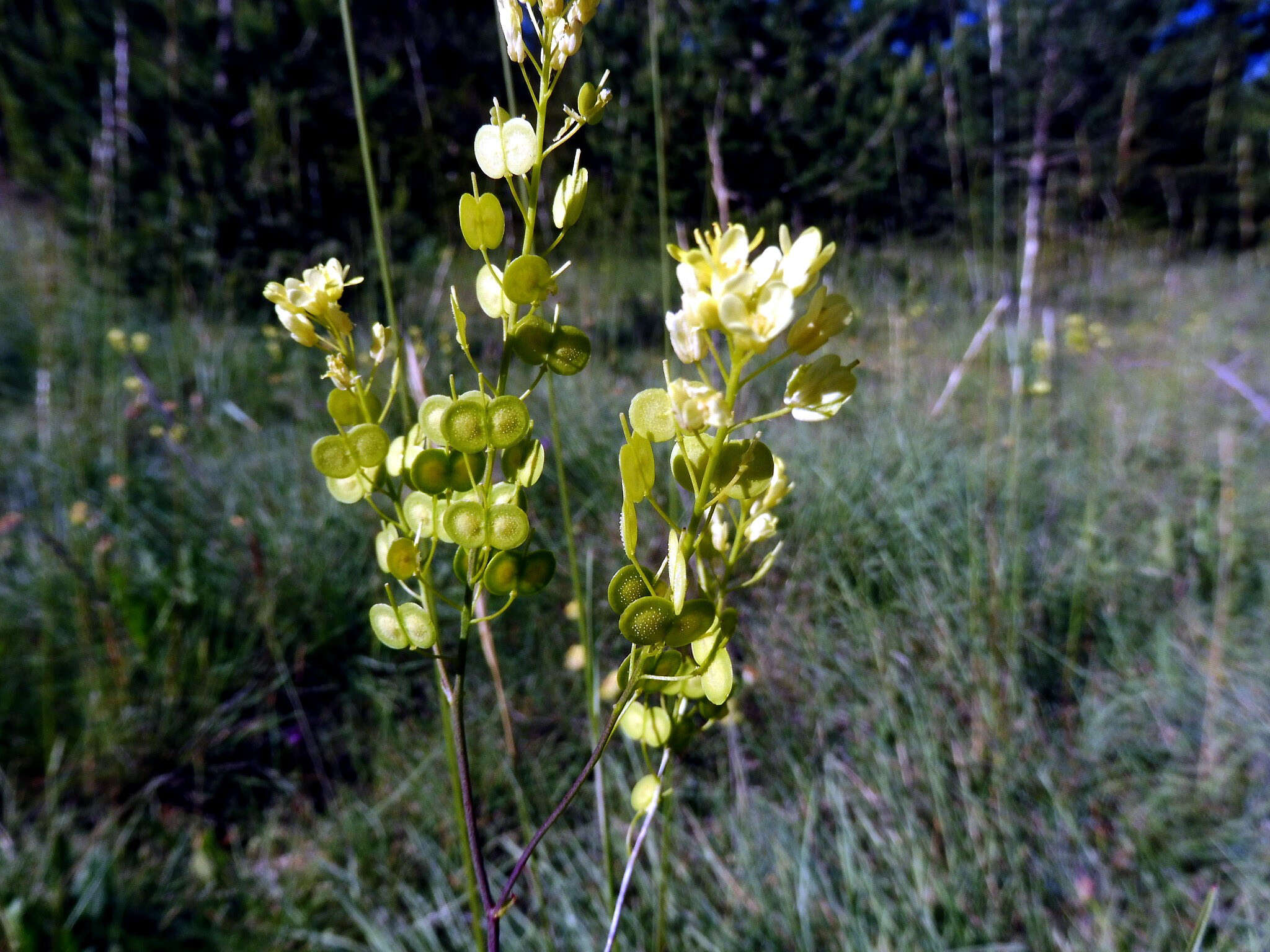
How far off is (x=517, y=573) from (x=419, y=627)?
0.14 feet

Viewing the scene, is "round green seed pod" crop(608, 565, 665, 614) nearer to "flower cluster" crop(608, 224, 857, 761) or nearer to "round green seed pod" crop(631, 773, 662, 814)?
"flower cluster" crop(608, 224, 857, 761)

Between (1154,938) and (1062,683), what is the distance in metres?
0.44

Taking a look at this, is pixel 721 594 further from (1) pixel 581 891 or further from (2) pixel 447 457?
(1) pixel 581 891

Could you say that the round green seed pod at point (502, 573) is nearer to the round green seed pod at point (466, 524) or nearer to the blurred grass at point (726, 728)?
the round green seed pod at point (466, 524)

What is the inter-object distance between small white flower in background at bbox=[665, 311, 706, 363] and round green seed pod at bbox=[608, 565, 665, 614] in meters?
0.07

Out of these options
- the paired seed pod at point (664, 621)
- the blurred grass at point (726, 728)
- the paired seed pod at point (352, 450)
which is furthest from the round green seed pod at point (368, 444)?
the blurred grass at point (726, 728)

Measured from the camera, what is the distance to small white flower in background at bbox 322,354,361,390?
11.1 inches

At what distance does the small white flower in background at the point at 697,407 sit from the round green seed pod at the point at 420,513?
Result: 0.37 feet

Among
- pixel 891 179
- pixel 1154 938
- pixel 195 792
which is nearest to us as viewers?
pixel 1154 938

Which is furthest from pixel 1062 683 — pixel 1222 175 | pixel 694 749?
pixel 1222 175

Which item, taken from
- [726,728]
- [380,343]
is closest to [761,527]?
[380,343]

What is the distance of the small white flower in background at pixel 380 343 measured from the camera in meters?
0.29

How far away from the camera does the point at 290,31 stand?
2848 millimetres

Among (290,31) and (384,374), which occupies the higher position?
(290,31)
